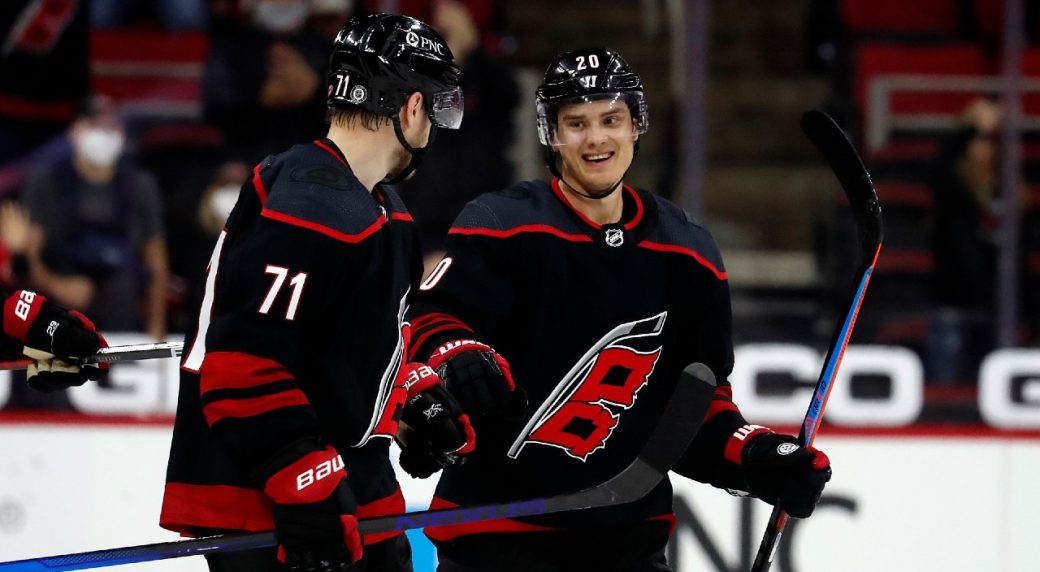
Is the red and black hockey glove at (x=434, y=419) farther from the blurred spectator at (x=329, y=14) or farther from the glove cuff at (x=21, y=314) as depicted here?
the blurred spectator at (x=329, y=14)

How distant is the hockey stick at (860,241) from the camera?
2.35m

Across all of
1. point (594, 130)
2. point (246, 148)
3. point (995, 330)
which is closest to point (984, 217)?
point (995, 330)

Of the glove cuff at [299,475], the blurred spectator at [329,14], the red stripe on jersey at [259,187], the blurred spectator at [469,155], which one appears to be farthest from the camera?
the blurred spectator at [329,14]

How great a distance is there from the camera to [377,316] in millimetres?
2021

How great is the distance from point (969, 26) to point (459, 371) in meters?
3.28

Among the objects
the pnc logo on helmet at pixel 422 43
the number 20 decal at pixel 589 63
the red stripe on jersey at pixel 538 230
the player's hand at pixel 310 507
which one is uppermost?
the pnc logo on helmet at pixel 422 43

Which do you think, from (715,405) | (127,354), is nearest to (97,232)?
(127,354)

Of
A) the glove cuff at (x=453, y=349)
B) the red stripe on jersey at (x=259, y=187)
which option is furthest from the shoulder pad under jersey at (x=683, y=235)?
the red stripe on jersey at (x=259, y=187)

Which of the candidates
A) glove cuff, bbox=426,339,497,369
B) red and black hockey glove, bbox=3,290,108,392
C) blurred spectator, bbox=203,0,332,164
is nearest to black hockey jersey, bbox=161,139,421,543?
glove cuff, bbox=426,339,497,369

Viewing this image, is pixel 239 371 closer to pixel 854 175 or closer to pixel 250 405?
pixel 250 405

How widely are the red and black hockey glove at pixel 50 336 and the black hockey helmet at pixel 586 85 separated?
2.42 ft

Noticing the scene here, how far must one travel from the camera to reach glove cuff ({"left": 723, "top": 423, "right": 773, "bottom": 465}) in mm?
2406

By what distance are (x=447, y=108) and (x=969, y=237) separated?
2845mm

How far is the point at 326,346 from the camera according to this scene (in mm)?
1990
